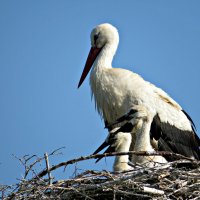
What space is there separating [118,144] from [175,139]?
58.7 inches

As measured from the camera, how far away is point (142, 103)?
953cm

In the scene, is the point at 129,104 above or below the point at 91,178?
above

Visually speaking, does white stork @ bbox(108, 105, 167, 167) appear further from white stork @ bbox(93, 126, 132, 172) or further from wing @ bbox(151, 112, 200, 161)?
wing @ bbox(151, 112, 200, 161)

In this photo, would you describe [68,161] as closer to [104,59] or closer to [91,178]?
[91,178]

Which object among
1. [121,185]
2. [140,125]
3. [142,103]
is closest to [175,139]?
[142,103]

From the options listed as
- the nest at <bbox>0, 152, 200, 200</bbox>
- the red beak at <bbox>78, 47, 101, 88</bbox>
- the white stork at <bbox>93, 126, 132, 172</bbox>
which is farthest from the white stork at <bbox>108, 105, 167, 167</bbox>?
the red beak at <bbox>78, 47, 101, 88</bbox>

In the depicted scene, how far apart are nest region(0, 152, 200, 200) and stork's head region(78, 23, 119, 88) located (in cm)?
314

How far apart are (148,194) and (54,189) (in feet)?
2.63

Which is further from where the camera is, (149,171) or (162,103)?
(162,103)

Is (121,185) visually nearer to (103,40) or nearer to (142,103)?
(142,103)

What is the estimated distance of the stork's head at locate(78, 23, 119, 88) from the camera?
10273 millimetres

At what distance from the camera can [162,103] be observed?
9719mm

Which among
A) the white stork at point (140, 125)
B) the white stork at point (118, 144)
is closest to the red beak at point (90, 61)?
the white stork at point (140, 125)

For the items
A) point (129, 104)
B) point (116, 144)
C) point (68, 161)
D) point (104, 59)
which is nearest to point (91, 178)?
point (68, 161)
